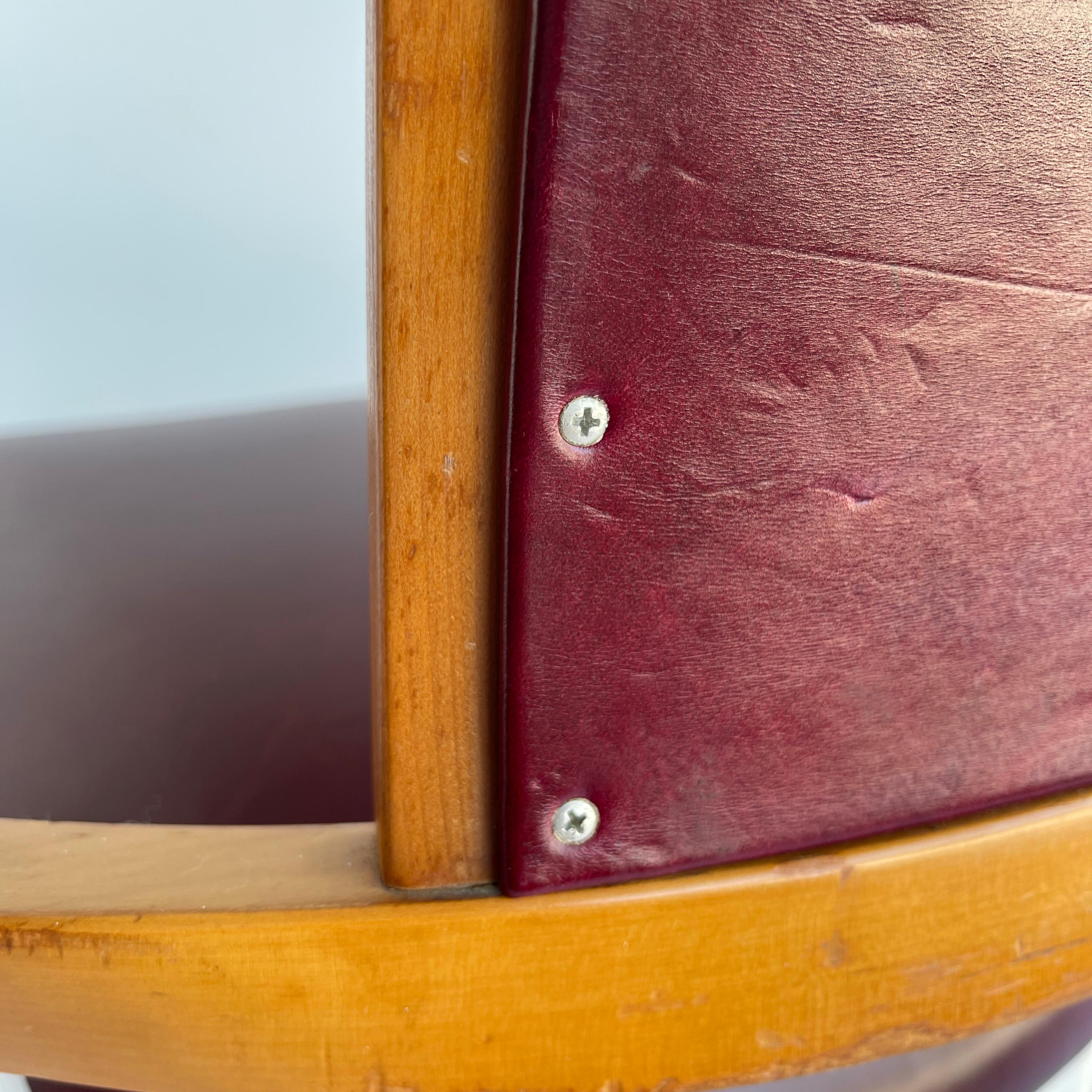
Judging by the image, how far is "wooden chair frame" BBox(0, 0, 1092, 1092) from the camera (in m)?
0.20

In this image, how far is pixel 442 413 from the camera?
21 centimetres

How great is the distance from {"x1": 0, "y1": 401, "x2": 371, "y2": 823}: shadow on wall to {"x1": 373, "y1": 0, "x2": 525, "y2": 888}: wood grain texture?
0.40 ft

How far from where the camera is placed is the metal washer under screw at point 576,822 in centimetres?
24

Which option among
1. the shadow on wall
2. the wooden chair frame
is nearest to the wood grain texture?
the wooden chair frame

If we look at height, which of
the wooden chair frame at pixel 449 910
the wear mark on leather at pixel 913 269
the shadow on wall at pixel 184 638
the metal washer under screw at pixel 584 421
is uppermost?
the wear mark on leather at pixel 913 269

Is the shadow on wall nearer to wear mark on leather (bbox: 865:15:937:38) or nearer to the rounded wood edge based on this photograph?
the rounded wood edge

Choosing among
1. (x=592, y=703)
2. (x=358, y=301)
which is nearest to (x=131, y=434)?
(x=358, y=301)

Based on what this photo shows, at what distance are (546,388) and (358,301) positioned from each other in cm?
133

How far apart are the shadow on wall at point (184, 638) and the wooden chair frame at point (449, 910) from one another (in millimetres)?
74

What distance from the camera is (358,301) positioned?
1.46m

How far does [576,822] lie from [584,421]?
98 mm

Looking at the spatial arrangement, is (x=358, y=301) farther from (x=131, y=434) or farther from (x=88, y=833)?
(x=88, y=833)

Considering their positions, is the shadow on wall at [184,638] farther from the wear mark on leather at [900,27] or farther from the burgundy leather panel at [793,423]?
the wear mark on leather at [900,27]

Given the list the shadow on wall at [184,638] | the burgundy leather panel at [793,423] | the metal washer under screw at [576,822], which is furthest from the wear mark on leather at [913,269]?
the shadow on wall at [184,638]
